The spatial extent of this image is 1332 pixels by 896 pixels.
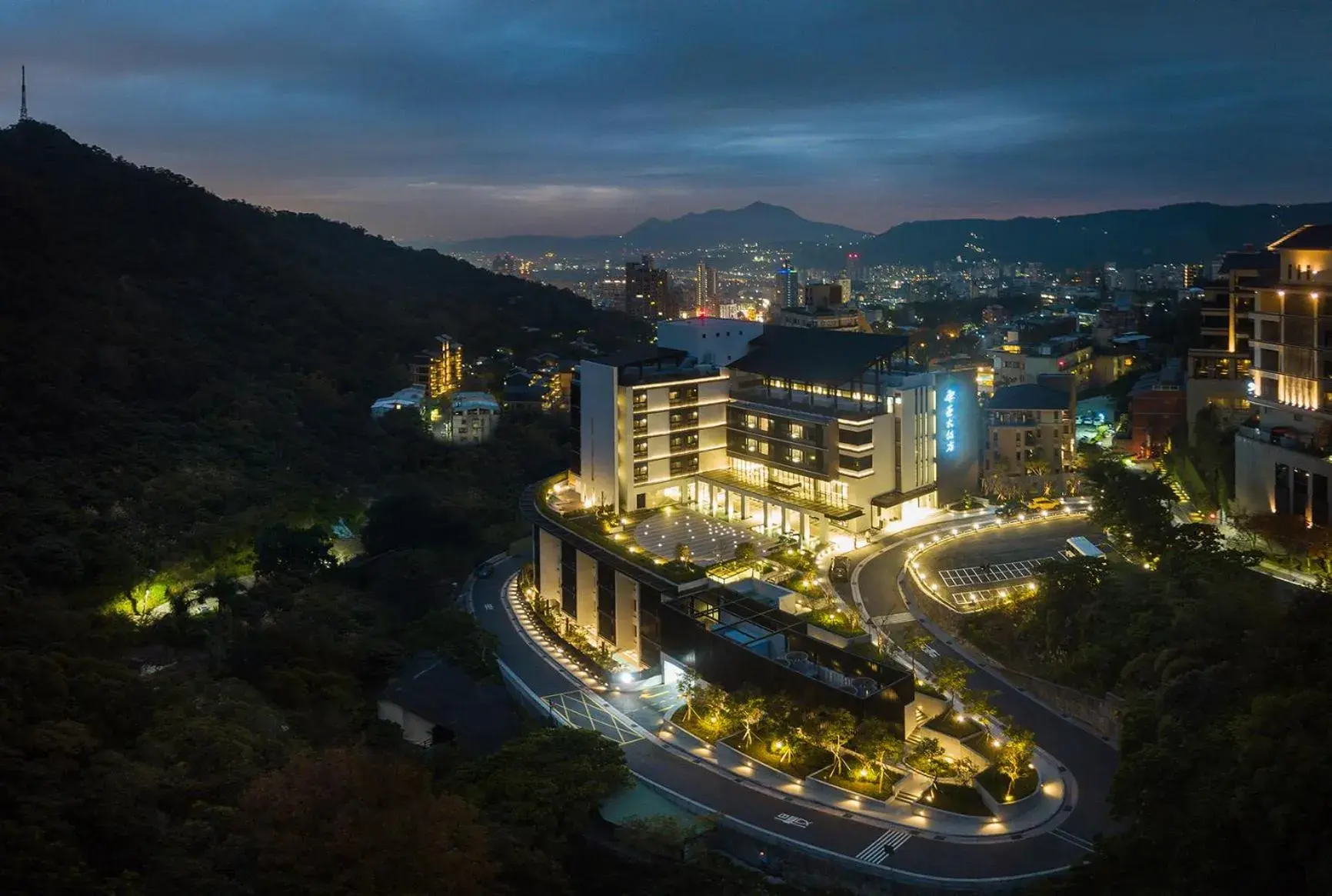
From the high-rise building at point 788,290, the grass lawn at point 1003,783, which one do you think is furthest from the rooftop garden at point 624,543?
the high-rise building at point 788,290

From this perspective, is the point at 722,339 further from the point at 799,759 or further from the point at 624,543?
the point at 799,759

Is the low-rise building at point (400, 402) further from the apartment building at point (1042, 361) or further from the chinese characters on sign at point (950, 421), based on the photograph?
the apartment building at point (1042, 361)

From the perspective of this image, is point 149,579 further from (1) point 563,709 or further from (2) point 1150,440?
(2) point 1150,440

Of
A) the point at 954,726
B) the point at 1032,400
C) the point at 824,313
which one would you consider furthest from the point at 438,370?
the point at 954,726

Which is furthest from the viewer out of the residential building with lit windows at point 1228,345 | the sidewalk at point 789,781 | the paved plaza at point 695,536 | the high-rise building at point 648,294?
the high-rise building at point 648,294

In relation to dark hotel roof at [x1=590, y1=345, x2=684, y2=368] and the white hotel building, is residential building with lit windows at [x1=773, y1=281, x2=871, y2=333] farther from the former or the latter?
dark hotel roof at [x1=590, y1=345, x2=684, y2=368]

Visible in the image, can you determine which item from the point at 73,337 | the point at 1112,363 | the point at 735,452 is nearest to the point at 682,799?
the point at 735,452

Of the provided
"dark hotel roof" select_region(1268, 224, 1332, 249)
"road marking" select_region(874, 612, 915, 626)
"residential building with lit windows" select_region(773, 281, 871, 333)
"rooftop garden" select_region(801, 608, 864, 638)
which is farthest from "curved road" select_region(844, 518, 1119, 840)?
"residential building with lit windows" select_region(773, 281, 871, 333)
